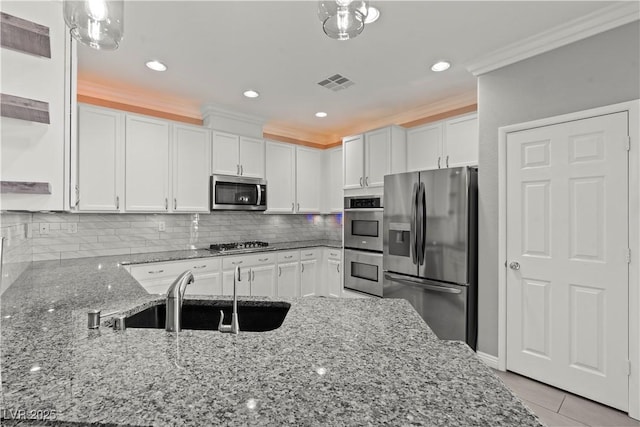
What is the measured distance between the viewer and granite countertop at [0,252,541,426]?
62 cm

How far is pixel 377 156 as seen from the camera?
398 centimetres

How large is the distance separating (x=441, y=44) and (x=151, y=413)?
2.87 metres

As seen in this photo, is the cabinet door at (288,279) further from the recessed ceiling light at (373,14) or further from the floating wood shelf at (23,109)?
the floating wood shelf at (23,109)

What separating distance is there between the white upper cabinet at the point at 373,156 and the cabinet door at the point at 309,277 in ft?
3.94

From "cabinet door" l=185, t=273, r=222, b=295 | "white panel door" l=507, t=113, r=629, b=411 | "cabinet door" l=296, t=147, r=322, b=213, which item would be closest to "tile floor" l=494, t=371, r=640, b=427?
"white panel door" l=507, t=113, r=629, b=411

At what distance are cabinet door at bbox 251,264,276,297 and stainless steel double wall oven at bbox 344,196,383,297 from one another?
3.24 ft

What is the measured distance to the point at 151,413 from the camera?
24.3 inches

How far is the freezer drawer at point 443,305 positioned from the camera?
2785mm

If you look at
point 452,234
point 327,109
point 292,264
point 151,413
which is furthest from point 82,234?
point 452,234

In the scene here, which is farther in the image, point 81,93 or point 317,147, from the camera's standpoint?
point 317,147

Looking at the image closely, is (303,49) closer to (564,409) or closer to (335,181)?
(335,181)

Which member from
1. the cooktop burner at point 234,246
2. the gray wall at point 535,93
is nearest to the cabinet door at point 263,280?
the cooktop burner at point 234,246

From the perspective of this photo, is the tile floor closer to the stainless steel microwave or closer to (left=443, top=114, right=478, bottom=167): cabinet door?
(left=443, top=114, right=478, bottom=167): cabinet door

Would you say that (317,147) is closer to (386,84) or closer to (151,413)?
(386,84)
